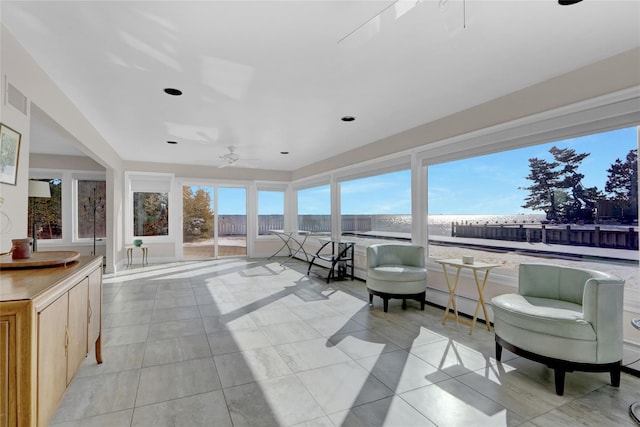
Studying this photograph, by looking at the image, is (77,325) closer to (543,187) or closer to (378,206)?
(543,187)

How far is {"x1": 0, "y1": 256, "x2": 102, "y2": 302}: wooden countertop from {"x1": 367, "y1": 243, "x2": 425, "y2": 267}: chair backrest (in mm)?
3097

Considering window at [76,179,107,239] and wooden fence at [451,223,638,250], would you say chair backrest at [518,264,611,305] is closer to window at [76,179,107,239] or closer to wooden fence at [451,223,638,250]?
wooden fence at [451,223,638,250]

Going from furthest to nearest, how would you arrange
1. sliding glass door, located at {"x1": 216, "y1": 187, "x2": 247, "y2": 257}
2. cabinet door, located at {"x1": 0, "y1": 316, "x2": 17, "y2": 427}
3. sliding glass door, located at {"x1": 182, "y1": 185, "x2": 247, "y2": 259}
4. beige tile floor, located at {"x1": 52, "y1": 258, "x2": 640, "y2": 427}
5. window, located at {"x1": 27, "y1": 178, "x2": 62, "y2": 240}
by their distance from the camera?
sliding glass door, located at {"x1": 216, "y1": 187, "x2": 247, "y2": 257}, sliding glass door, located at {"x1": 182, "y1": 185, "x2": 247, "y2": 259}, window, located at {"x1": 27, "y1": 178, "x2": 62, "y2": 240}, beige tile floor, located at {"x1": 52, "y1": 258, "x2": 640, "y2": 427}, cabinet door, located at {"x1": 0, "y1": 316, "x2": 17, "y2": 427}

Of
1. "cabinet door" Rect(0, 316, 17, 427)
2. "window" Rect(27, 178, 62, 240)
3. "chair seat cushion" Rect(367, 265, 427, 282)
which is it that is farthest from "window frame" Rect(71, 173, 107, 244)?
"cabinet door" Rect(0, 316, 17, 427)

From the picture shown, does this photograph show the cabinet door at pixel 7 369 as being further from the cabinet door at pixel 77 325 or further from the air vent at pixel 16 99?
the air vent at pixel 16 99

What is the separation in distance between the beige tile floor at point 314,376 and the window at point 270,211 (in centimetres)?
465

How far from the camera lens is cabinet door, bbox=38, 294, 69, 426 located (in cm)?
132

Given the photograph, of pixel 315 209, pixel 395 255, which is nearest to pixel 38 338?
pixel 395 255

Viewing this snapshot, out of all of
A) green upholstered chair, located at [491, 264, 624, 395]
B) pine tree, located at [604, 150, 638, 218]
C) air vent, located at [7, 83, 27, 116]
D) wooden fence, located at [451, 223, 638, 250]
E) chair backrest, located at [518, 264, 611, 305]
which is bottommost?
green upholstered chair, located at [491, 264, 624, 395]

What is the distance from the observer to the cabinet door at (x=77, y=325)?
173cm

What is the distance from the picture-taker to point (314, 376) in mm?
2332

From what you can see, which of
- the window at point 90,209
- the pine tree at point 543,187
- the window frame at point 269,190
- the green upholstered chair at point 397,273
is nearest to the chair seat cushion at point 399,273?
the green upholstered chair at point 397,273

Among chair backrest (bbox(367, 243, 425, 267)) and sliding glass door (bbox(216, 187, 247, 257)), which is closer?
chair backrest (bbox(367, 243, 425, 267))

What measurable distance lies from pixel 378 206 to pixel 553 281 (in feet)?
10.1
